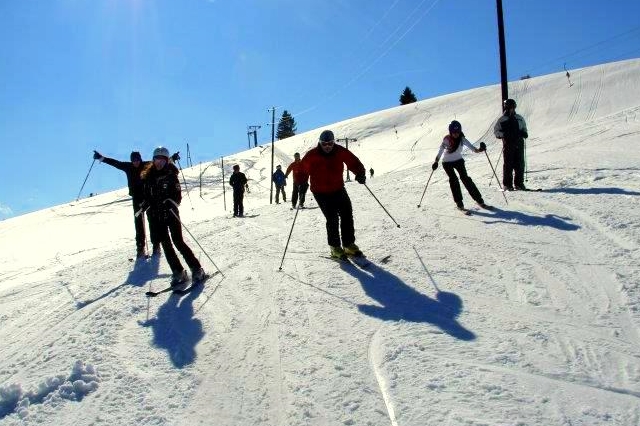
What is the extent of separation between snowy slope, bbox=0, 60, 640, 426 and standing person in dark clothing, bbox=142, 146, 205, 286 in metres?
0.57

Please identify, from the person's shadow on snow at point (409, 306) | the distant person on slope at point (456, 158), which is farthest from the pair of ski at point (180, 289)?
the distant person on slope at point (456, 158)

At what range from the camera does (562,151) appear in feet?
54.0

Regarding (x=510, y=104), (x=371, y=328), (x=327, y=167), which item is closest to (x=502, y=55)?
(x=510, y=104)

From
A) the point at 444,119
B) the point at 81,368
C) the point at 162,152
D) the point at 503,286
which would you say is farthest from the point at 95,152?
the point at 444,119

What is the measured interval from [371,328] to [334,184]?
9.52ft

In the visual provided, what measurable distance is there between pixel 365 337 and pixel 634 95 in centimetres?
4416

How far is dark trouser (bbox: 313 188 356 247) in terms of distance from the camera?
736cm

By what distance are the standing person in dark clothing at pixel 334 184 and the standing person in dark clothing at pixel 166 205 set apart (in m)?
1.92

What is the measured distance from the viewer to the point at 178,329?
5.42m

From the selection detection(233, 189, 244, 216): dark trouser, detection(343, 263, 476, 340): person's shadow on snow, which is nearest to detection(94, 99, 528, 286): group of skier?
detection(343, 263, 476, 340): person's shadow on snow

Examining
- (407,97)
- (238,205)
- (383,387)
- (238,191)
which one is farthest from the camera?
(407,97)

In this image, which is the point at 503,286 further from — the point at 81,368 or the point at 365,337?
the point at 81,368

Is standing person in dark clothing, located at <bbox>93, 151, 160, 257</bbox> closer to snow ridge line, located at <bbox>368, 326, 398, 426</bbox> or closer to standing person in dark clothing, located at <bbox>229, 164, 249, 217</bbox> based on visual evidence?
snow ridge line, located at <bbox>368, 326, 398, 426</bbox>

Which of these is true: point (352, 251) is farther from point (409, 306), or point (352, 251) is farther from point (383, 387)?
point (383, 387)
